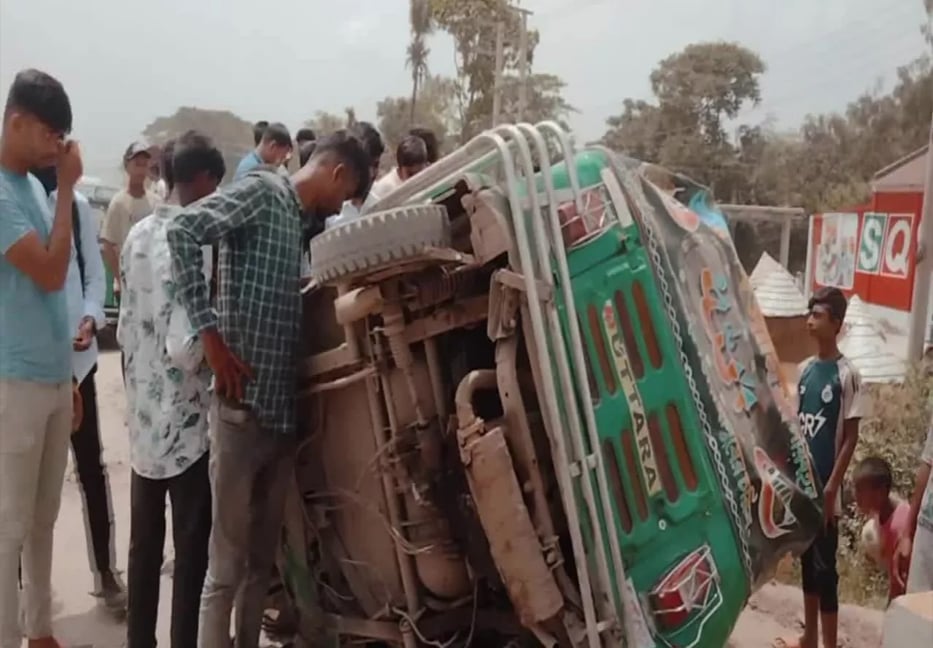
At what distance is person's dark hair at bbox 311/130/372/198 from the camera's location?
3.11 m

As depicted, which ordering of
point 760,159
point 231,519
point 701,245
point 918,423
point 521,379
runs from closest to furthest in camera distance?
point 521,379 < point 231,519 < point 701,245 < point 918,423 < point 760,159

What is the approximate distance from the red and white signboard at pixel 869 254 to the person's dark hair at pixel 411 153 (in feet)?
54.3

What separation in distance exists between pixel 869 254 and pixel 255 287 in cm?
2119

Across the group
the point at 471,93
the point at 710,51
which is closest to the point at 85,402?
the point at 471,93

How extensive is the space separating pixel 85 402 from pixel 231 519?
A: 154 centimetres

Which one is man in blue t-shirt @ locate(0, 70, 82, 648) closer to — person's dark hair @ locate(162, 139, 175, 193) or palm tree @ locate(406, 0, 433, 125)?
person's dark hair @ locate(162, 139, 175, 193)

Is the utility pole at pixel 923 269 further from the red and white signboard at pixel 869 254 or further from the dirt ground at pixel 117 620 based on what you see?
the red and white signboard at pixel 869 254

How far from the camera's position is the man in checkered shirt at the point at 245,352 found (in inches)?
114

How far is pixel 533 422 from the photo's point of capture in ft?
8.75

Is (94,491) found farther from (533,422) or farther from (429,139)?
(429,139)

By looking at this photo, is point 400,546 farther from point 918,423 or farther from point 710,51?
point 710,51

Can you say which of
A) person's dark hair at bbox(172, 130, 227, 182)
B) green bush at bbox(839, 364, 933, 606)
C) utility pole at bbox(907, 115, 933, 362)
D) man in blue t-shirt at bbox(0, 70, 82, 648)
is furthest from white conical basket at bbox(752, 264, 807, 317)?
man in blue t-shirt at bbox(0, 70, 82, 648)

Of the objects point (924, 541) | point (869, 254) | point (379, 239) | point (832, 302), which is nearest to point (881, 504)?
point (832, 302)

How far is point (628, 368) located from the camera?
2742 mm
